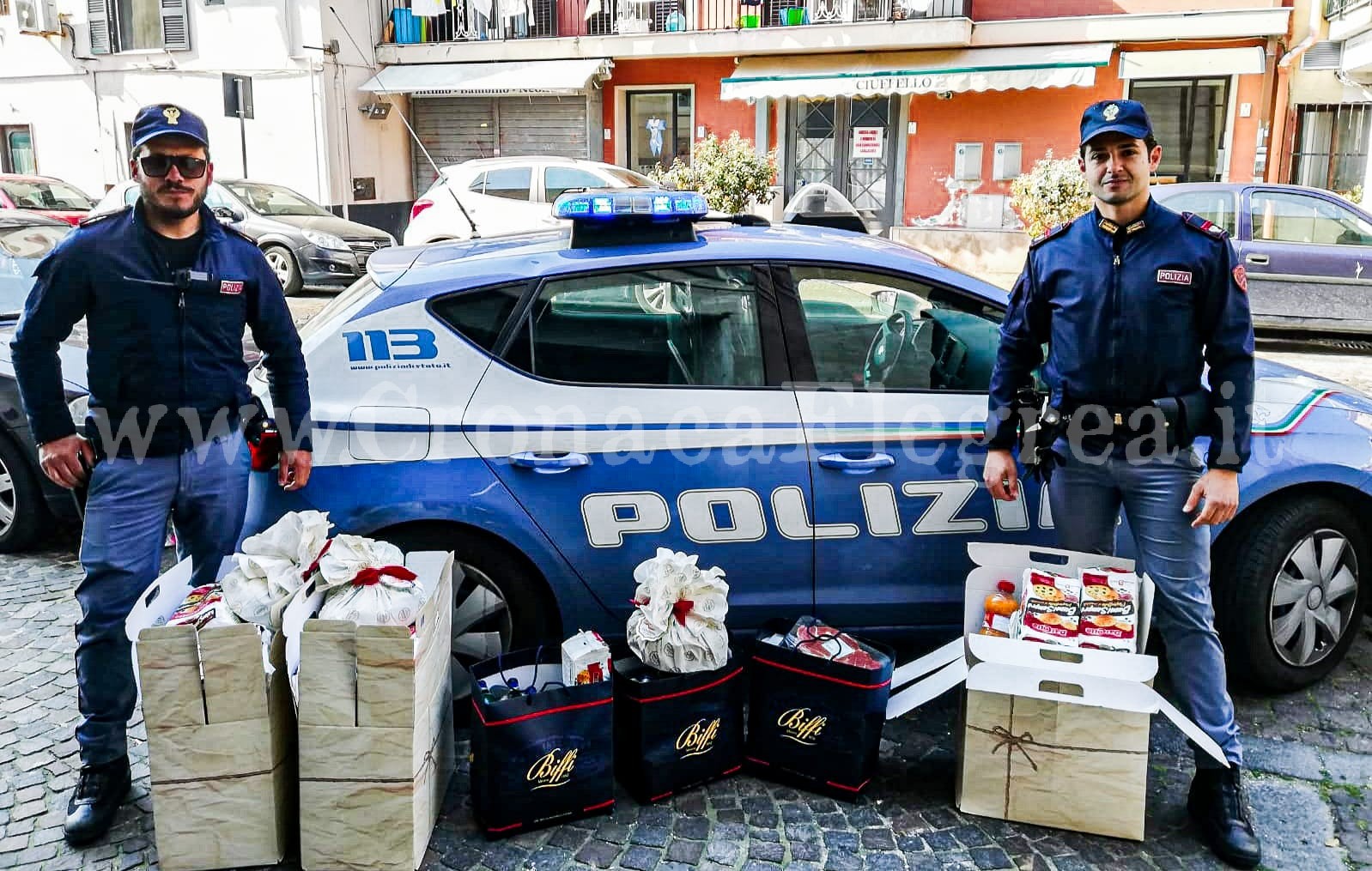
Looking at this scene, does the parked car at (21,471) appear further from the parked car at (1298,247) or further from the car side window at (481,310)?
the parked car at (1298,247)

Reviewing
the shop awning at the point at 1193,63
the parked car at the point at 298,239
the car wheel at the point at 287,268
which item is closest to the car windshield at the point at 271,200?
A: the parked car at the point at 298,239

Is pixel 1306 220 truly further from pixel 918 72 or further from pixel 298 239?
pixel 298 239

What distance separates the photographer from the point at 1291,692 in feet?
12.3

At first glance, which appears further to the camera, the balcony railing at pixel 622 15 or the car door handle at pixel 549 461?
the balcony railing at pixel 622 15

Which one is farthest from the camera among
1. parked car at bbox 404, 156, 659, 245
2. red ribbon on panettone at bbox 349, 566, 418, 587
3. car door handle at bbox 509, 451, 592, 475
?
parked car at bbox 404, 156, 659, 245

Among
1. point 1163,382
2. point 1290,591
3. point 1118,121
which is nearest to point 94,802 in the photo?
point 1163,382

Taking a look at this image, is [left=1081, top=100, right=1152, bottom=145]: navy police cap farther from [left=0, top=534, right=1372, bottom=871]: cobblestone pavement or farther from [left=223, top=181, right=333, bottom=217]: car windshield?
[left=223, top=181, right=333, bottom=217]: car windshield

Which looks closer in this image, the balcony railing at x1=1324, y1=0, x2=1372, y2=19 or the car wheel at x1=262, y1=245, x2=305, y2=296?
the car wheel at x1=262, y1=245, x2=305, y2=296

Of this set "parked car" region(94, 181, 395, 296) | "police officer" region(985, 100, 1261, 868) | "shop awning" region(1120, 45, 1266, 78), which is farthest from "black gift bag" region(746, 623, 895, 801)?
"shop awning" region(1120, 45, 1266, 78)

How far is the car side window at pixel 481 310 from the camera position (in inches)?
133

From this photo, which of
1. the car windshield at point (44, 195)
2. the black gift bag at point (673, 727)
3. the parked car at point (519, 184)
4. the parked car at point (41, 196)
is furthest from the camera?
the car windshield at point (44, 195)

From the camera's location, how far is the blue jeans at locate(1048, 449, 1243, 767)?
3.01 metres

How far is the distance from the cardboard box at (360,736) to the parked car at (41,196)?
14.3 m

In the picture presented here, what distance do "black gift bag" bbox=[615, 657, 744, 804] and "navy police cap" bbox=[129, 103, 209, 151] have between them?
1.87 m
